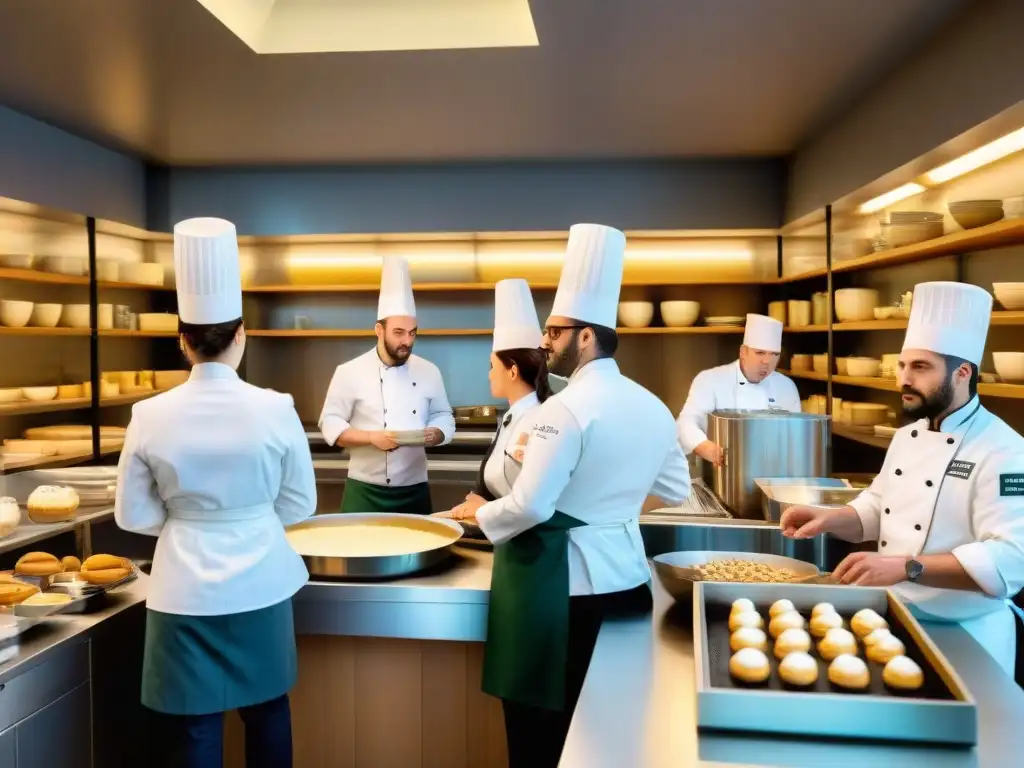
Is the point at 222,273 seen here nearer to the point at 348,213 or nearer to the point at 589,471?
the point at 589,471

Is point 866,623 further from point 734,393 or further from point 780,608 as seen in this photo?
point 734,393

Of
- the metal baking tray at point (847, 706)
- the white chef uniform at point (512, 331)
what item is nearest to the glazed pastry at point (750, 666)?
the metal baking tray at point (847, 706)

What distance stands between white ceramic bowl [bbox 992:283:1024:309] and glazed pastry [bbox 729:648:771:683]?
72.6 inches

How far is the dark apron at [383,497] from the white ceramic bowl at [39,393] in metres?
1.60

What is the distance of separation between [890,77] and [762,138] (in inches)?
46.5

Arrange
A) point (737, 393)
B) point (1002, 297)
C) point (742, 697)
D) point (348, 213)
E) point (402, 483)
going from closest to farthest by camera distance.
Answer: point (742, 697)
point (1002, 297)
point (402, 483)
point (737, 393)
point (348, 213)

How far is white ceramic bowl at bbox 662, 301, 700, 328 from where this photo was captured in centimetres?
525

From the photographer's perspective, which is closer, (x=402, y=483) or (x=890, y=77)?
(x=890, y=77)

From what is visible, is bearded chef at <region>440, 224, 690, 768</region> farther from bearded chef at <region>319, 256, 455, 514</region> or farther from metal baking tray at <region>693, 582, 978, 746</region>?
bearded chef at <region>319, 256, 455, 514</region>

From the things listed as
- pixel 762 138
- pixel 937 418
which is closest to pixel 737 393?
pixel 762 138

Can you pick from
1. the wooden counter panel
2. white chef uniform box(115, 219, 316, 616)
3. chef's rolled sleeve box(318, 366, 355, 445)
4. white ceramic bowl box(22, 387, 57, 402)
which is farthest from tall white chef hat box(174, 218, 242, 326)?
white ceramic bowl box(22, 387, 57, 402)

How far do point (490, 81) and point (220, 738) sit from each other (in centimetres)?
270

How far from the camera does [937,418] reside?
195 cm

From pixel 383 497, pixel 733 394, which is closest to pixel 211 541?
pixel 383 497
